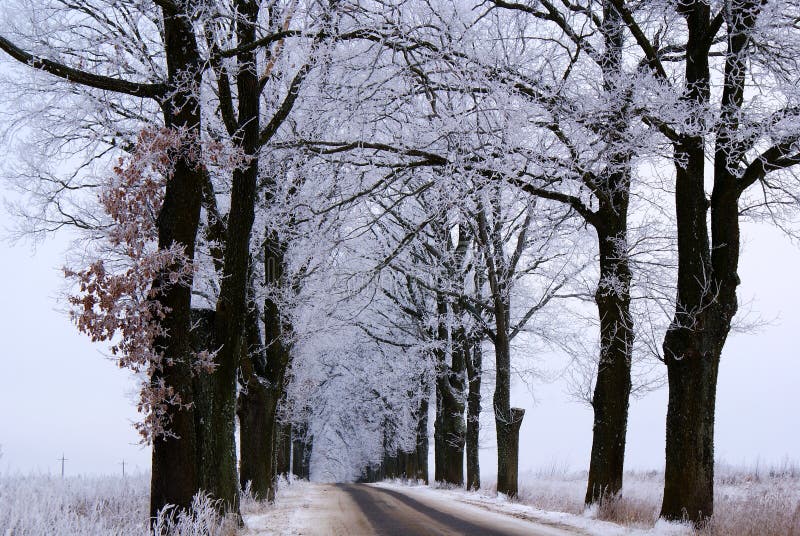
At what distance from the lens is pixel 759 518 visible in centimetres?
820

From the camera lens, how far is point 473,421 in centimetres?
2108

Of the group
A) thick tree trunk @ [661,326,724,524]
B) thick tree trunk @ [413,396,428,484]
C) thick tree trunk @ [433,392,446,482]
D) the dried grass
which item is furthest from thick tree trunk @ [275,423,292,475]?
thick tree trunk @ [661,326,724,524]

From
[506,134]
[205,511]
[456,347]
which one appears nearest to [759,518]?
[506,134]

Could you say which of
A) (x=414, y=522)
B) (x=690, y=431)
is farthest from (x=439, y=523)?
(x=690, y=431)

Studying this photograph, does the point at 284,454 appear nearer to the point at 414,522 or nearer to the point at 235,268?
the point at 414,522

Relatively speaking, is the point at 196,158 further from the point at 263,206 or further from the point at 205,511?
the point at 263,206

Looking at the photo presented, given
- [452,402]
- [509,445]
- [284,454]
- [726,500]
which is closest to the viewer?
[726,500]

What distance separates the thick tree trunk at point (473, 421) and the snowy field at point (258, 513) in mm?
3977

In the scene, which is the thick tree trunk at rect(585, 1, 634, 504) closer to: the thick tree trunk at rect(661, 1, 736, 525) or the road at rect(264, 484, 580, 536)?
the thick tree trunk at rect(661, 1, 736, 525)

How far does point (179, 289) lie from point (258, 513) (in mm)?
6119

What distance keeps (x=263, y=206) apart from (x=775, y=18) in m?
10.1

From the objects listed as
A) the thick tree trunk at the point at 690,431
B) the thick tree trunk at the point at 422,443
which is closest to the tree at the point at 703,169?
the thick tree trunk at the point at 690,431

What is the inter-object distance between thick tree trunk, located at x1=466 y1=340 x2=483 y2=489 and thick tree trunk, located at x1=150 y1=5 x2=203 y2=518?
13176mm

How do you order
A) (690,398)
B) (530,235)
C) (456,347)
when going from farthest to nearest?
(456,347)
(530,235)
(690,398)
